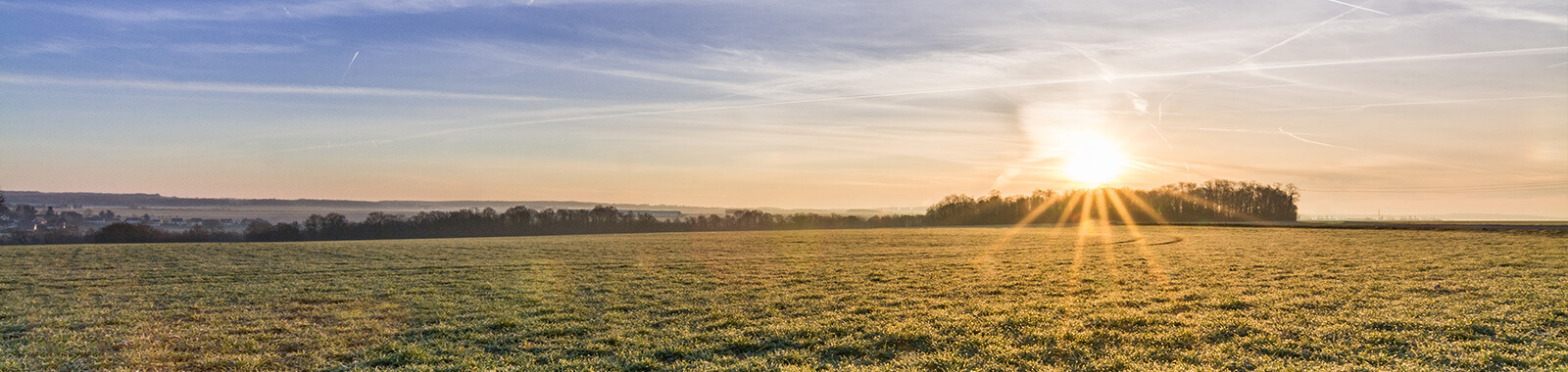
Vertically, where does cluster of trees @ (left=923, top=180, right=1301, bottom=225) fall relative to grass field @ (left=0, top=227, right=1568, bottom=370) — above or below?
above

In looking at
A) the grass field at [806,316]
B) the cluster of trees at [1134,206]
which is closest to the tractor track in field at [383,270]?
the grass field at [806,316]

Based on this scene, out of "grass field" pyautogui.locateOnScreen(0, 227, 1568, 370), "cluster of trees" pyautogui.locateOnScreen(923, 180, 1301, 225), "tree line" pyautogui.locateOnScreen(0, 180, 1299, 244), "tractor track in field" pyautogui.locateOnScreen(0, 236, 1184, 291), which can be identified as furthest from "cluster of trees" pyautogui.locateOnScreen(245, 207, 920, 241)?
"grass field" pyautogui.locateOnScreen(0, 227, 1568, 370)

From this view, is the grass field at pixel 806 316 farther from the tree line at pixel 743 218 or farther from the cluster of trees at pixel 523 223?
the cluster of trees at pixel 523 223

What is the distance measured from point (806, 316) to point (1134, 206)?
473 feet

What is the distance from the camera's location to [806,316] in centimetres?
2005

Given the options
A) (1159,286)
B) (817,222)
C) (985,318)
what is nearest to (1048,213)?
(817,222)

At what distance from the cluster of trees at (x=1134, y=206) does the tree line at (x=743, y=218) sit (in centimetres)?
19

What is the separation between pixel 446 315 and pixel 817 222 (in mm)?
101223

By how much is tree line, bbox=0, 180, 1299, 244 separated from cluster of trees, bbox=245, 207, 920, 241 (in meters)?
0.13

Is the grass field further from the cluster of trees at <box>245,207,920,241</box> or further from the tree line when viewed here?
the cluster of trees at <box>245,207,920,241</box>

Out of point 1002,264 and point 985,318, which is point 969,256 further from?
point 985,318

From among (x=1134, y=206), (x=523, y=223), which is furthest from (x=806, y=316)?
(x=1134, y=206)

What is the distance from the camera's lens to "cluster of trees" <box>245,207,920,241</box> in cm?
9374

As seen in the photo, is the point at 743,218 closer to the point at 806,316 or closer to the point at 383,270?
the point at 383,270
